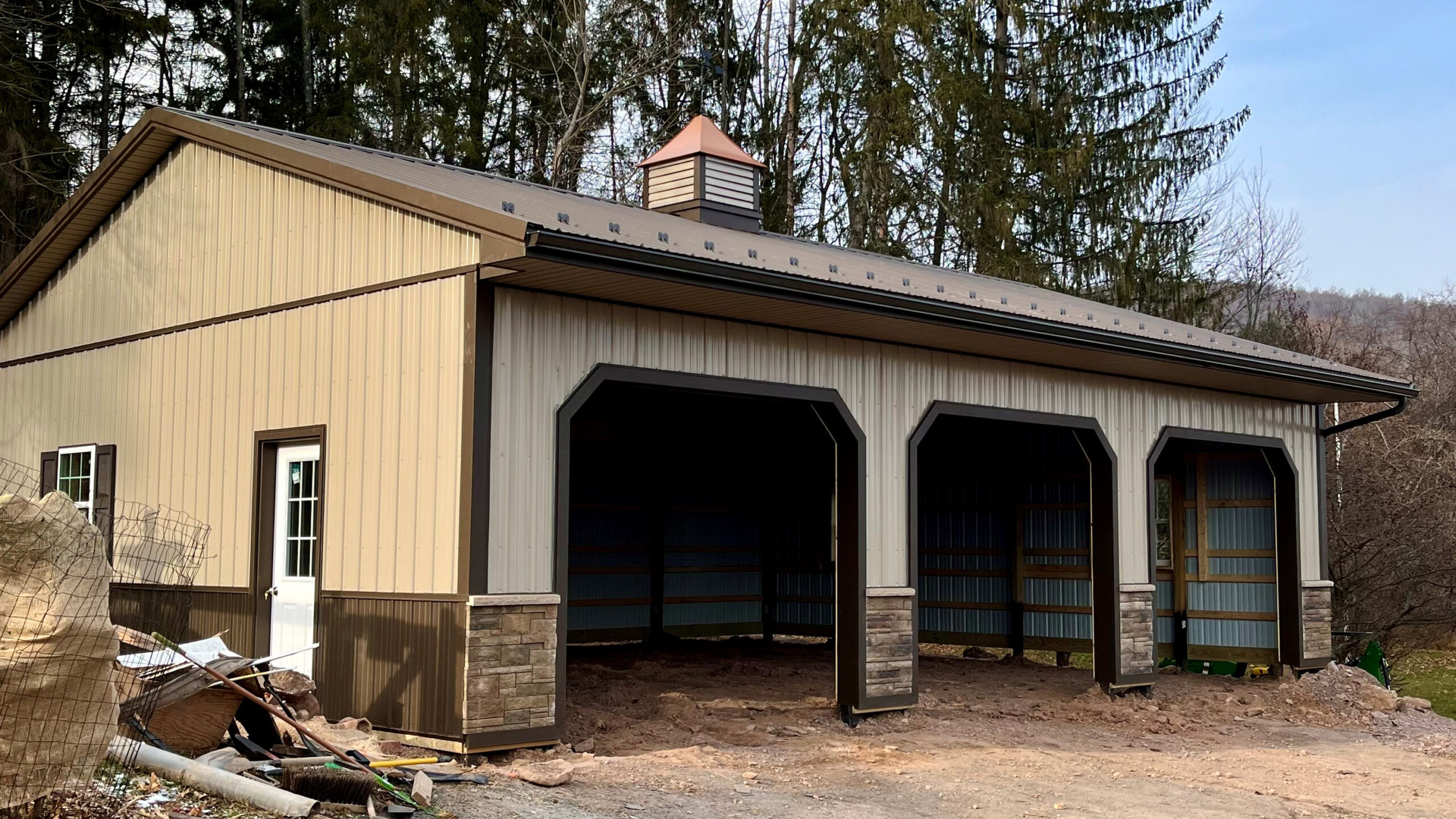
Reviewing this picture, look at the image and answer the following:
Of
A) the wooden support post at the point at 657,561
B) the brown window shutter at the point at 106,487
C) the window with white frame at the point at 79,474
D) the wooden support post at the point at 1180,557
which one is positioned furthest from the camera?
the wooden support post at the point at 657,561

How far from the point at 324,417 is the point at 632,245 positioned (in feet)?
8.75

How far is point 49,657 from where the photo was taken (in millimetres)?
4996

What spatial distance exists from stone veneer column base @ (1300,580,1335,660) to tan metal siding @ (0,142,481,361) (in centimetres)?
1053

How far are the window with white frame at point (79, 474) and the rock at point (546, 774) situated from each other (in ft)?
17.8

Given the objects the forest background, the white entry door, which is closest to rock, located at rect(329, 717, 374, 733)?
the white entry door

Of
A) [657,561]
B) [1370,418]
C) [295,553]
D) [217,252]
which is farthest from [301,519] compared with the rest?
[1370,418]

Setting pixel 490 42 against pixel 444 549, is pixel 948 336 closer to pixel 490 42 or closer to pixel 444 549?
pixel 444 549

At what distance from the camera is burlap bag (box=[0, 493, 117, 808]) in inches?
194

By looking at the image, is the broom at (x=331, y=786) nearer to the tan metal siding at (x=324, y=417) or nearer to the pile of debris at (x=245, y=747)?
the pile of debris at (x=245, y=747)

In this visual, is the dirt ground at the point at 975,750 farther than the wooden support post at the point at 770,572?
No

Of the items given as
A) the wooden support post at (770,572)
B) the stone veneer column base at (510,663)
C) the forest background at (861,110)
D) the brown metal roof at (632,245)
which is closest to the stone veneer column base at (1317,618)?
the brown metal roof at (632,245)

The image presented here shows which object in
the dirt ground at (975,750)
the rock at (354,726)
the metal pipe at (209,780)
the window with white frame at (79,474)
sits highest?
the window with white frame at (79,474)

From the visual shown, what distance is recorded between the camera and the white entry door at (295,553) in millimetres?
8844

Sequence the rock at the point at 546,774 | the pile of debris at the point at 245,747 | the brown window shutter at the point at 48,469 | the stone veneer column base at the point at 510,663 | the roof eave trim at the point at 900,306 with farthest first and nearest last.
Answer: the brown window shutter at the point at 48,469, the stone veneer column base at the point at 510,663, the roof eave trim at the point at 900,306, the rock at the point at 546,774, the pile of debris at the point at 245,747
